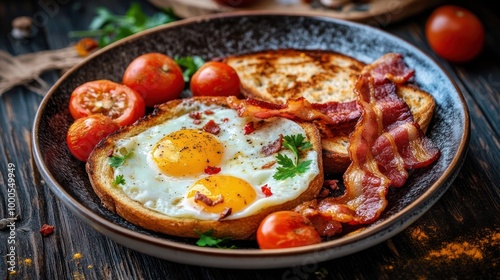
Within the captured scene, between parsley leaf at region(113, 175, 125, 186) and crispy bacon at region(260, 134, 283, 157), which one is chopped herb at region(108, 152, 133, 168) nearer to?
parsley leaf at region(113, 175, 125, 186)

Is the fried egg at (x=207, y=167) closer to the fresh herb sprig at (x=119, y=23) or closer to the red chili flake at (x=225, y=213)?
the red chili flake at (x=225, y=213)

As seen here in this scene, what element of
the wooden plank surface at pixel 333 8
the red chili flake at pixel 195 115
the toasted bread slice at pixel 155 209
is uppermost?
the wooden plank surface at pixel 333 8

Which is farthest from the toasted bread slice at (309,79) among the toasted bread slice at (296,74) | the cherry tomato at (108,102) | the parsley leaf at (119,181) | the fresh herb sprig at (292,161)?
the parsley leaf at (119,181)

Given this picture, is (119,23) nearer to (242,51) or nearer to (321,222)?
(242,51)

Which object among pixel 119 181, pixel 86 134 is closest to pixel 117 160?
pixel 119 181

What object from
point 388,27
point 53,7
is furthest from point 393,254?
point 53,7
